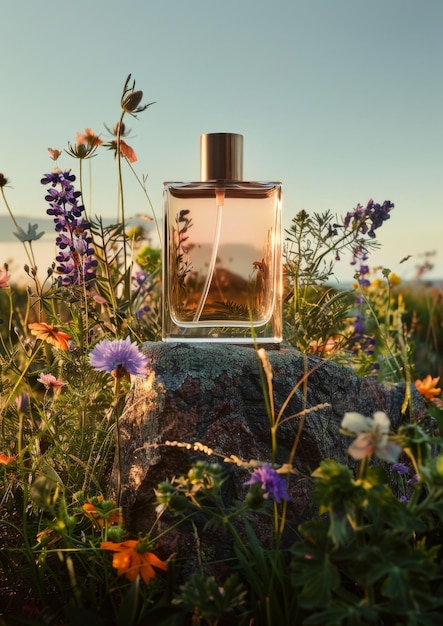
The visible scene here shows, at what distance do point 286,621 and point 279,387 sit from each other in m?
0.73

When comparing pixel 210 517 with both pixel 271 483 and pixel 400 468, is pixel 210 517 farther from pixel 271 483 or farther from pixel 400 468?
pixel 400 468

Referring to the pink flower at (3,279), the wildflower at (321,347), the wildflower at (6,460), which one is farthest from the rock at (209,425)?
the wildflower at (321,347)

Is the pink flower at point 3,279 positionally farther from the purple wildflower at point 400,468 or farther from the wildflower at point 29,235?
the purple wildflower at point 400,468

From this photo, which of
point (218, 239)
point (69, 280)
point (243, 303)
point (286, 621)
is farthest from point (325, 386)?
point (69, 280)

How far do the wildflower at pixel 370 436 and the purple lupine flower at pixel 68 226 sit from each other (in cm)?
152

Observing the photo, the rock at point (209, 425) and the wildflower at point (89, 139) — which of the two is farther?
the wildflower at point (89, 139)

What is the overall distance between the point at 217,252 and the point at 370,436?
1270 millimetres

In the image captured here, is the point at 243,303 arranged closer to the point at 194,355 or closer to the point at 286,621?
the point at 194,355

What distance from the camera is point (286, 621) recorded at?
1681mm

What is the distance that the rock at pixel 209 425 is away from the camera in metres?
2.03

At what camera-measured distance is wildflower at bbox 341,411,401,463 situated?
54.6 inches

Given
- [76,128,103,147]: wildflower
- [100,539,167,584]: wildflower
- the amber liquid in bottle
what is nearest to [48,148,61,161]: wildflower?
[76,128,103,147]: wildflower

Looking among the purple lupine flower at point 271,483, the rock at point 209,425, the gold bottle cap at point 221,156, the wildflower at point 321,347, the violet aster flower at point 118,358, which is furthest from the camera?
the wildflower at point 321,347

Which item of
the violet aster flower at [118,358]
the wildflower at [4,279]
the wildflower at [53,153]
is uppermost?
the wildflower at [53,153]
